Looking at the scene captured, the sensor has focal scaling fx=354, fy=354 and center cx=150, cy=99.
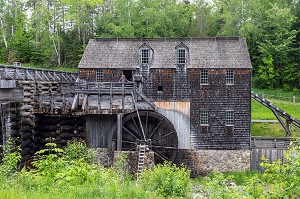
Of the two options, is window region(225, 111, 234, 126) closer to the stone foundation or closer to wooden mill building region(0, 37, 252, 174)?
wooden mill building region(0, 37, 252, 174)

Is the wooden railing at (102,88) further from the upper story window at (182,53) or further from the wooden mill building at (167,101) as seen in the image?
the upper story window at (182,53)

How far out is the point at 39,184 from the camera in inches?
344

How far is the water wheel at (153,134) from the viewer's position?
21047mm

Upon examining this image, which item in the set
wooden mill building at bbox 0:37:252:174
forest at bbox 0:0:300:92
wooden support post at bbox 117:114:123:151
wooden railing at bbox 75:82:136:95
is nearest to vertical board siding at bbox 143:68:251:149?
wooden mill building at bbox 0:37:252:174

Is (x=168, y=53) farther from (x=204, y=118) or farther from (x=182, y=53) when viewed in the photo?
(x=204, y=118)

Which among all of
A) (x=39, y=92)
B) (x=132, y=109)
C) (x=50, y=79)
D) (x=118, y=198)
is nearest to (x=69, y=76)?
(x=50, y=79)

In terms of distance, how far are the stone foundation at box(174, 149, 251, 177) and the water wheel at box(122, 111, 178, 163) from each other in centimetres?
80

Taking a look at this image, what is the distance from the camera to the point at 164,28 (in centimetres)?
A: 4094

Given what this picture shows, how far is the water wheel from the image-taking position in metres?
21.0

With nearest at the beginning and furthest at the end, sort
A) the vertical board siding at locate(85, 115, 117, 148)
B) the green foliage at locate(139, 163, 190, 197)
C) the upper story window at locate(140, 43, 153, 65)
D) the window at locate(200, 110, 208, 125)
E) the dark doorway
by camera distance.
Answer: the green foliage at locate(139, 163, 190, 197) < the vertical board siding at locate(85, 115, 117, 148) < the window at locate(200, 110, 208, 125) < the upper story window at locate(140, 43, 153, 65) < the dark doorway

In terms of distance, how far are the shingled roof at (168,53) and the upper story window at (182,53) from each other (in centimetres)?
24

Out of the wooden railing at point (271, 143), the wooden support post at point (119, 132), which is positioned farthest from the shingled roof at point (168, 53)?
the wooden railing at point (271, 143)

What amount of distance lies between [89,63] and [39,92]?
3608 millimetres

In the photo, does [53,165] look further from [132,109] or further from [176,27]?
[176,27]
